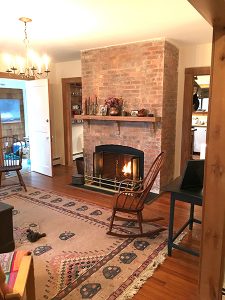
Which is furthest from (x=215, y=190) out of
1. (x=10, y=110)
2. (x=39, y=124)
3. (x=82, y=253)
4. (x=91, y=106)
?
(x=10, y=110)

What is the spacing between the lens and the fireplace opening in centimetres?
430

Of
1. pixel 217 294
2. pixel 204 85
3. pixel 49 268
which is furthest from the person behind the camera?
pixel 204 85

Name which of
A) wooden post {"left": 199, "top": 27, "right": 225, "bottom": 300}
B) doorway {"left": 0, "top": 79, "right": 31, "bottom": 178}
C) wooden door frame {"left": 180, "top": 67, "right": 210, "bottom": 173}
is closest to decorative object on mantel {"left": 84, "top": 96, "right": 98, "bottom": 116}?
wooden door frame {"left": 180, "top": 67, "right": 210, "bottom": 173}

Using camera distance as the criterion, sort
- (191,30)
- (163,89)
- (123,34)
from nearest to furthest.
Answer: (191,30)
(123,34)
(163,89)

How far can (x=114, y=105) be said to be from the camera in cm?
429

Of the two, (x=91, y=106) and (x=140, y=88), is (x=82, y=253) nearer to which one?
(x=140, y=88)

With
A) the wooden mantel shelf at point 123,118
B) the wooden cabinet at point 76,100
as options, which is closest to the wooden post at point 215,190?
the wooden mantel shelf at point 123,118

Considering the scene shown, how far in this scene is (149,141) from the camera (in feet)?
13.5

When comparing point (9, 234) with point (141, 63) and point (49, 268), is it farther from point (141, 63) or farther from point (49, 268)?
point (141, 63)

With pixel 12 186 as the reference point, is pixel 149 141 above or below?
above

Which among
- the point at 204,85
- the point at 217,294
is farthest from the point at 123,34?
the point at 204,85

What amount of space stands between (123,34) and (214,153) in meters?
2.72

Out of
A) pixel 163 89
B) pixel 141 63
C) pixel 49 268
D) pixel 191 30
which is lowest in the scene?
pixel 49 268

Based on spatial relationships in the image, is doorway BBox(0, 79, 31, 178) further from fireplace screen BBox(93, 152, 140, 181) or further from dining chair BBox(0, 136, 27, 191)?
fireplace screen BBox(93, 152, 140, 181)
